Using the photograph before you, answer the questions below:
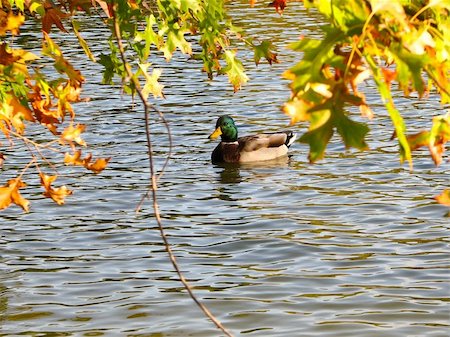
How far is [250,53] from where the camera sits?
1034 inches

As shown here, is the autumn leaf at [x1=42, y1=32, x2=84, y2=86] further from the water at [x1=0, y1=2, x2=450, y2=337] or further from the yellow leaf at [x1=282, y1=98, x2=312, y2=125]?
the water at [x1=0, y1=2, x2=450, y2=337]

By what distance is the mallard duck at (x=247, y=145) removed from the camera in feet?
56.9

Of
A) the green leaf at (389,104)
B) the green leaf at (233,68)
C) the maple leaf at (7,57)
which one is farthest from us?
the green leaf at (233,68)

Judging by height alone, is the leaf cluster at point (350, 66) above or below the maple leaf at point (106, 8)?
above

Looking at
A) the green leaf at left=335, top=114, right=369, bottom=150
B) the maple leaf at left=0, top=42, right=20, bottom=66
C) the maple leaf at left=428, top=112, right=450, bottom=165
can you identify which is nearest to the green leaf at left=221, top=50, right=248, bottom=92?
the maple leaf at left=0, top=42, right=20, bottom=66

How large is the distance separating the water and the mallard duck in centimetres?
31

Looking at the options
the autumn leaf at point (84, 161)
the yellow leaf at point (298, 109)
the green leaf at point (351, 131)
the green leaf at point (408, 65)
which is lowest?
the autumn leaf at point (84, 161)

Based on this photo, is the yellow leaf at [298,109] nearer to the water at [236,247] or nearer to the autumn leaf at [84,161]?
the autumn leaf at [84,161]

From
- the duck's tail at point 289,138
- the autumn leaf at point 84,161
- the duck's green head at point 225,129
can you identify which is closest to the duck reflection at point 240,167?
the duck's tail at point 289,138

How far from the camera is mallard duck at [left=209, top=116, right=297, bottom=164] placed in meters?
17.3

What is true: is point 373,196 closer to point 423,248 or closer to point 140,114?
point 423,248

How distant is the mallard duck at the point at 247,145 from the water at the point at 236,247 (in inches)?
12.1

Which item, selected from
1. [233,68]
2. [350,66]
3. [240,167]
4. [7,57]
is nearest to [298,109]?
[350,66]

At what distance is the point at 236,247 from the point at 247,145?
594 centimetres
